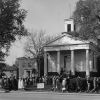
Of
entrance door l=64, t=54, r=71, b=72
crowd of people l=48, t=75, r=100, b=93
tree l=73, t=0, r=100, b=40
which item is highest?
tree l=73, t=0, r=100, b=40

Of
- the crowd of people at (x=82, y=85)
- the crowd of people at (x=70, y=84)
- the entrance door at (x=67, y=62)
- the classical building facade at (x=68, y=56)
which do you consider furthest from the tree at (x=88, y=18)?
the entrance door at (x=67, y=62)

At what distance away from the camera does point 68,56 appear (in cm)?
6394

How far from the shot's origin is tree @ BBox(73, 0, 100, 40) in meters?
38.8

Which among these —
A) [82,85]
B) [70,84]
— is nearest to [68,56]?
[70,84]

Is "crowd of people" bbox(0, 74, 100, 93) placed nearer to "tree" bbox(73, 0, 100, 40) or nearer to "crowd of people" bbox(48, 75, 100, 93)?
"crowd of people" bbox(48, 75, 100, 93)

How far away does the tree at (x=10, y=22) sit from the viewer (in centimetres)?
4694

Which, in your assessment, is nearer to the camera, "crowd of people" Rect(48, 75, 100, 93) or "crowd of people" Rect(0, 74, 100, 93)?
"crowd of people" Rect(48, 75, 100, 93)

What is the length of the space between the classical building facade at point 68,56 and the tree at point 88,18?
17333 mm

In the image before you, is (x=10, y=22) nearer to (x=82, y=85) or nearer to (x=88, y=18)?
(x=88, y=18)

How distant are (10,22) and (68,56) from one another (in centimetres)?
1883

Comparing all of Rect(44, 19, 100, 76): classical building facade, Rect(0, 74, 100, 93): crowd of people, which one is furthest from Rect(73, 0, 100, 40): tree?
Rect(44, 19, 100, 76): classical building facade

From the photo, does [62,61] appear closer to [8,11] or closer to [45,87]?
[8,11]

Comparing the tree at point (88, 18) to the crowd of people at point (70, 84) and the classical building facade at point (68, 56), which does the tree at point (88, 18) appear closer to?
the crowd of people at point (70, 84)

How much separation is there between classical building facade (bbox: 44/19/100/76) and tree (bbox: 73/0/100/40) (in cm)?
1733
